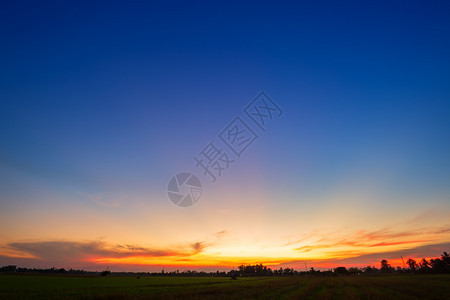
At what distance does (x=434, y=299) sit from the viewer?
2328 cm

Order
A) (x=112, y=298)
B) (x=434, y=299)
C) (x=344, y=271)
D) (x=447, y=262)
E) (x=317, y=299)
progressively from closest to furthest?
1. (x=434, y=299)
2. (x=317, y=299)
3. (x=112, y=298)
4. (x=447, y=262)
5. (x=344, y=271)

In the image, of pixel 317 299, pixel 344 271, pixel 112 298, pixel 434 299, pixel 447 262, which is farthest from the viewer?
pixel 344 271

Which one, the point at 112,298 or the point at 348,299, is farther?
the point at 112,298

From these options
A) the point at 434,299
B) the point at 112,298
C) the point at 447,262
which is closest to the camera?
the point at 434,299

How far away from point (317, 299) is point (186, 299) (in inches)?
550

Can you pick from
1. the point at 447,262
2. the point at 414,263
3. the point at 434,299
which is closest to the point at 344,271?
the point at 414,263

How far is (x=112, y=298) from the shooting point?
2692 centimetres

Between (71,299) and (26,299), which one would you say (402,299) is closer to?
(71,299)

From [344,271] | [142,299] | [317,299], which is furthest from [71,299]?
[344,271]

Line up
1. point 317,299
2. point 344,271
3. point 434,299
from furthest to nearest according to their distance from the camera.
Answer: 1. point 344,271
2. point 317,299
3. point 434,299

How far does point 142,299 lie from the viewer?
25.2 meters

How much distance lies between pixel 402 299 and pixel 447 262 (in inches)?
5904

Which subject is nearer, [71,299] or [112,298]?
[71,299]

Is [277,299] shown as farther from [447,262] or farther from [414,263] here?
[414,263]
